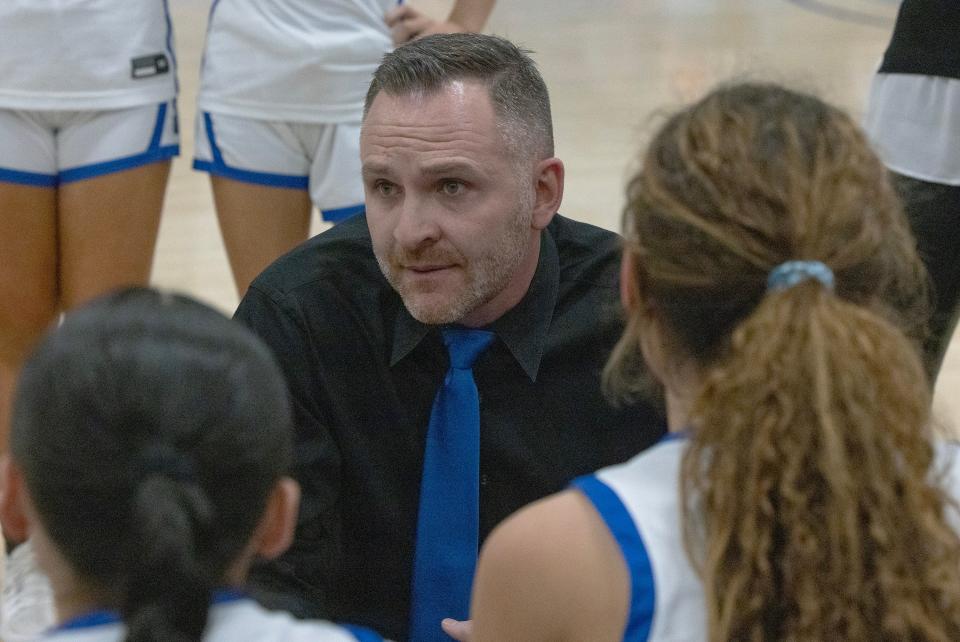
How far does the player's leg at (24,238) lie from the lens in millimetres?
2693

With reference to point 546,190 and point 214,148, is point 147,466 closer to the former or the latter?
point 546,190

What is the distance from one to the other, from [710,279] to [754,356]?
0.09 meters

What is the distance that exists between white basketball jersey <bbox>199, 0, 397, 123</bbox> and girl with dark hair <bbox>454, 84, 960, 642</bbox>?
5.34 feet

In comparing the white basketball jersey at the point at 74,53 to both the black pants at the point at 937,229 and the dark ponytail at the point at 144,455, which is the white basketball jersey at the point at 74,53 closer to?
the black pants at the point at 937,229

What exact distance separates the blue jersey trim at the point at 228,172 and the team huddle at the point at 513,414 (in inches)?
32.7

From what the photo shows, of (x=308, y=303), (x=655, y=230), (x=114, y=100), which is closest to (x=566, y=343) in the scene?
(x=308, y=303)

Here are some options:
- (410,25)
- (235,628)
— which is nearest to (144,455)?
(235,628)

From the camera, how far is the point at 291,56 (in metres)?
2.81

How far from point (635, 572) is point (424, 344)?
812mm

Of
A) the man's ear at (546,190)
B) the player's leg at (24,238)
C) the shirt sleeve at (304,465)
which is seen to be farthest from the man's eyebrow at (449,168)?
the player's leg at (24,238)

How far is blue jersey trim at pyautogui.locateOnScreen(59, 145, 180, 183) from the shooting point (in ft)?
9.01

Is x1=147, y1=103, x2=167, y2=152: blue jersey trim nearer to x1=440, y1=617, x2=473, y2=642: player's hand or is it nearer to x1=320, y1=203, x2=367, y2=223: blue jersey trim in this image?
x1=320, y1=203, x2=367, y2=223: blue jersey trim

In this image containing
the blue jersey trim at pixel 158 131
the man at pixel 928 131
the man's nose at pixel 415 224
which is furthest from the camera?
the blue jersey trim at pixel 158 131

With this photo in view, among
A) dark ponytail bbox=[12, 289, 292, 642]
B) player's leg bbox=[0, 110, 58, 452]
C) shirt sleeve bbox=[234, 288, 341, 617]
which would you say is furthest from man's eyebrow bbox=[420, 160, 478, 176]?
player's leg bbox=[0, 110, 58, 452]
